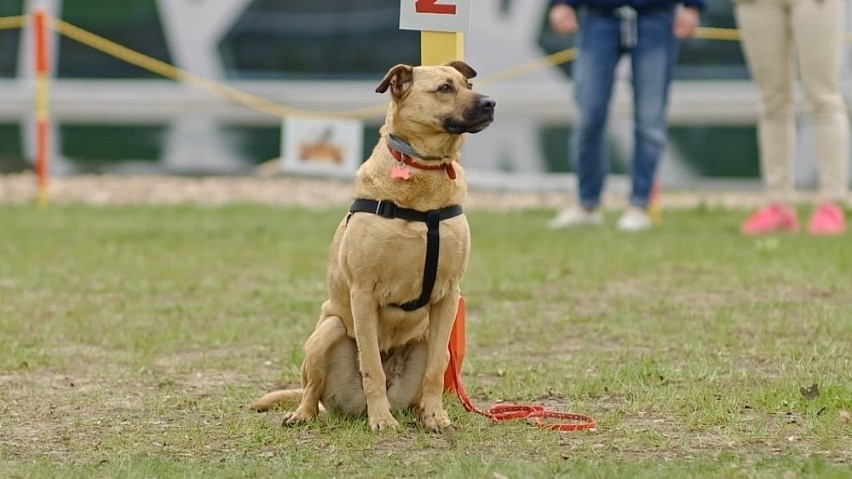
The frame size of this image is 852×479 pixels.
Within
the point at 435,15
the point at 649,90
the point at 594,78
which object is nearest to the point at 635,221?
the point at 649,90

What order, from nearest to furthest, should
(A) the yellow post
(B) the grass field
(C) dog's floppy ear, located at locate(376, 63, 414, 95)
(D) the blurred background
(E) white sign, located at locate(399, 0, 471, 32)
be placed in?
(B) the grass field, (C) dog's floppy ear, located at locate(376, 63, 414, 95), (E) white sign, located at locate(399, 0, 471, 32), (A) the yellow post, (D) the blurred background

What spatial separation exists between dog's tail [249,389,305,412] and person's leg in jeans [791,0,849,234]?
18.6 feet

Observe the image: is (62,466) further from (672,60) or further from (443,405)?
(672,60)

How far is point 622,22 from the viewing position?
10531mm

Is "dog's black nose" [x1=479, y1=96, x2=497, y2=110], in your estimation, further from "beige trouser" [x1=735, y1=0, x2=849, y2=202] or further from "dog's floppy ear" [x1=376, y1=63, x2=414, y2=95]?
"beige trouser" [x1=735, y1=0, x2=849, y2=202]

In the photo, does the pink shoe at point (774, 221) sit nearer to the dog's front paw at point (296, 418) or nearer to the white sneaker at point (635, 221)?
the white sneaker at point (635, 221)

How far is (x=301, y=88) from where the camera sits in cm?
1483

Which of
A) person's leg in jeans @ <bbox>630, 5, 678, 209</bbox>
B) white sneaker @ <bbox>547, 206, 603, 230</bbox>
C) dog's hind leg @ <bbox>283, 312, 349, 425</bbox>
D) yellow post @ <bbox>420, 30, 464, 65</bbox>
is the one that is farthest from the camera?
white sneaker @ <bbox>547, 206, 603, 230</bbox>

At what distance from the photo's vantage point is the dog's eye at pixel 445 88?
5.06 metres

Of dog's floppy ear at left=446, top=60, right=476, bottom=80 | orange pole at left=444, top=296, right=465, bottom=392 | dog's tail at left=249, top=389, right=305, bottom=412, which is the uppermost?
dog's floppy ear at left=446, top=60, right=476, bottom=80

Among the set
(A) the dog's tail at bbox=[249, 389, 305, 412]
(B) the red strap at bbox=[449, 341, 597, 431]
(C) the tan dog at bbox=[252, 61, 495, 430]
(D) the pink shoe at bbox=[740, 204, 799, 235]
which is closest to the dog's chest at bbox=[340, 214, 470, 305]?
(C) the tan dog at bbox=[252, 61, 495, 430]

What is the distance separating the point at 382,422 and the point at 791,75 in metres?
5.91

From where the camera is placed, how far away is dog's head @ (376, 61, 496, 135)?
500 centimetres

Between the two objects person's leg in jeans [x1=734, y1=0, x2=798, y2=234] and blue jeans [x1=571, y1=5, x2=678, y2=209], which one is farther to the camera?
blue jeans [x1=571, y1=5, x2=678, y2=209]
